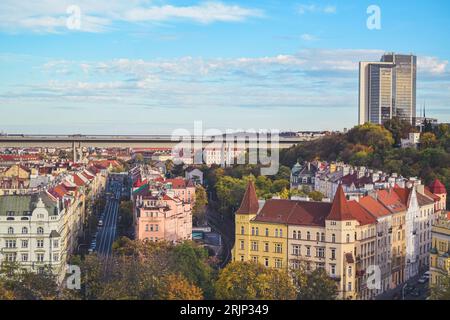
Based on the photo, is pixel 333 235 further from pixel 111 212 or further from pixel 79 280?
pixel 111 212

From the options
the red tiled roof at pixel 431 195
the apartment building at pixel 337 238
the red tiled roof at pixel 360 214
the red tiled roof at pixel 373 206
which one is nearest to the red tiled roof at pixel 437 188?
the red tiled roof at pixel 431 195

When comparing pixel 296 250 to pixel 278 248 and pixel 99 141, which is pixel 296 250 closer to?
pixel 278 248

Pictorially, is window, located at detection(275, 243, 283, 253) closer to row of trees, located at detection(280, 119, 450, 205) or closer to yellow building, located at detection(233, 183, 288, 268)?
yellow building, located at detection(233, 183, 288, 268)

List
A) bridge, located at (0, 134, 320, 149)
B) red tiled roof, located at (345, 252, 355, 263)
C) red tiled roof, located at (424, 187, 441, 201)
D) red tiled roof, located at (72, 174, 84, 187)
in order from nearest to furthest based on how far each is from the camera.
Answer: red tiled roof, located at (345, 252, 355, 263), red tiled roof, located at (424, 187, 441, 201), red tiled roof, located at (72, 174, 84, 187), bridge, located at (0, 134, 320, 149)

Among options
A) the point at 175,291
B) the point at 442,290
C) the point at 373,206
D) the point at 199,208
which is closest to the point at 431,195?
the point at 373,206

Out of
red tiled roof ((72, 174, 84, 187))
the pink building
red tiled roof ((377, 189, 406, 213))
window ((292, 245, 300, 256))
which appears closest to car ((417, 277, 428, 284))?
red tiled roof ((377, 189, 406, 213))
